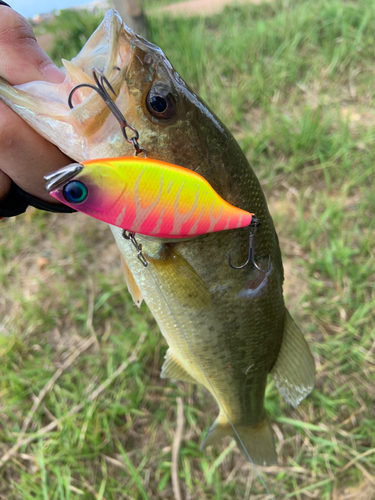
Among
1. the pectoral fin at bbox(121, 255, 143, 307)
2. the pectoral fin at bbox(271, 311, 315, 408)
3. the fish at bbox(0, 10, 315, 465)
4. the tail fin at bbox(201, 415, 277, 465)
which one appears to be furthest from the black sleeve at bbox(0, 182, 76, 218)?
the tail fin at bbox(201, 415, 277, 465)

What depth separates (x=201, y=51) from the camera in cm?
373

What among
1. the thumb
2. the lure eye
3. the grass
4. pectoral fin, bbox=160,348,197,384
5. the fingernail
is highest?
the thumb

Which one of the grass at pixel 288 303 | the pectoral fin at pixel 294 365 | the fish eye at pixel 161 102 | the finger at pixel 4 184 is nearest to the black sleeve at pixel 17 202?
the finger at pixel 4 184

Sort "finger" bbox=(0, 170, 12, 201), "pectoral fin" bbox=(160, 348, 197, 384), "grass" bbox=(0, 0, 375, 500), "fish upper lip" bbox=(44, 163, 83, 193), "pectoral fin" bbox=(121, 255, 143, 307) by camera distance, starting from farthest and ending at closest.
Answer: "grass" bbox=(0, 0, 375, 500) → "pectoral fin" bbox=(160, 348, 197, 384) → "pectoral fin" bbox=(121, 255, 143, 307) → "finger" bbox=(0, 170, 12, 201) → "fish upper lip" bbox=(44, 163, 83, 193)

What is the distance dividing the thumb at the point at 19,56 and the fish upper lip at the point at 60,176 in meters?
0.38

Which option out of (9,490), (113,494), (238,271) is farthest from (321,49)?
(9,490)

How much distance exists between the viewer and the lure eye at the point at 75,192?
635 millimetres

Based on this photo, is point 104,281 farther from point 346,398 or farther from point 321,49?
point 321,49

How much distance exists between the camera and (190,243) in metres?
0.99

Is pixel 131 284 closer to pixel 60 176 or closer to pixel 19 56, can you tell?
pixel 60 176

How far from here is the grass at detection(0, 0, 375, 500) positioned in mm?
1855

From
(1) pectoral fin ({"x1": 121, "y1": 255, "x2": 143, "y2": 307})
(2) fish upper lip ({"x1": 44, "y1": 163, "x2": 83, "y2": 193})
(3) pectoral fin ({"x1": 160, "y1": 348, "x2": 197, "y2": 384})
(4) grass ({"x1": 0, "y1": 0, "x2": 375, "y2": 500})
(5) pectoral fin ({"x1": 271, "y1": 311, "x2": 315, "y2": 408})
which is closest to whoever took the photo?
(2) fish upper lip ({"x1": 44, "y1": 163, "x2": 83, "y2": 193})

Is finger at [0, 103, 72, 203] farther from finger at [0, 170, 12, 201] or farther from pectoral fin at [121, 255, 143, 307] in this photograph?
pectoral fin at [121, 255, 143, 307]

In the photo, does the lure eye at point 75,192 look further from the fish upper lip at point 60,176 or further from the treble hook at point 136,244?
the treble hook at point 136,244
